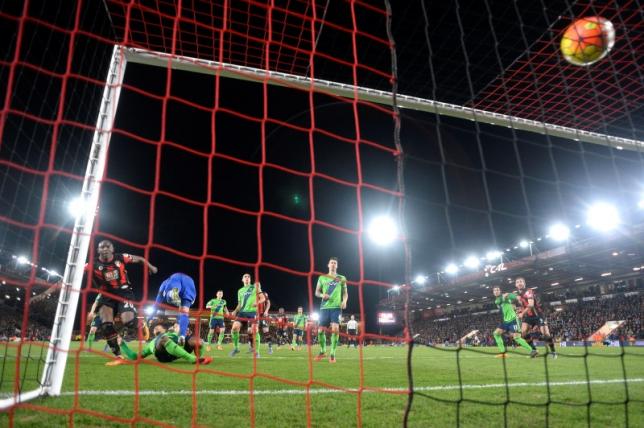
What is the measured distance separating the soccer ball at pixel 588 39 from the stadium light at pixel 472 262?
32963mm

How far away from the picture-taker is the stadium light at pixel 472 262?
36.1 meters

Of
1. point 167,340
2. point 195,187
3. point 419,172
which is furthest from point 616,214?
point 167,340

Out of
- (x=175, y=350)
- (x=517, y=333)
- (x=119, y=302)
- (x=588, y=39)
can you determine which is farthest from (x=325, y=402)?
(x=517, y=333)

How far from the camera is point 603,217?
24109mm

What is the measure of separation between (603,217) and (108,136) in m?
26.9

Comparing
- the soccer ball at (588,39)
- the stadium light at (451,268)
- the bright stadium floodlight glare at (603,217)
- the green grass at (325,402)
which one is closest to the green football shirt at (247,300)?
the green grass at (325,402)

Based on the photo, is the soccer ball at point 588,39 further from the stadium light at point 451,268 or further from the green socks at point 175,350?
the stadium light at point 451,268

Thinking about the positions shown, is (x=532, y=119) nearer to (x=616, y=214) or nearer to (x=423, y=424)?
(x=423, y=424)

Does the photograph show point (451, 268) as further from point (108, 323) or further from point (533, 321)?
point (108, 323)

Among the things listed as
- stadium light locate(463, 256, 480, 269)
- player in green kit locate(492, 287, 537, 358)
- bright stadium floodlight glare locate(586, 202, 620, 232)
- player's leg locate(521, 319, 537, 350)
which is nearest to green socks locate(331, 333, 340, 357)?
player in green kit locate(492, 287, 537, 358)

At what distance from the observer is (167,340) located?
16.4 feet

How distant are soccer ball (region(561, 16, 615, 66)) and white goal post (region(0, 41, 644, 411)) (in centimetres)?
92

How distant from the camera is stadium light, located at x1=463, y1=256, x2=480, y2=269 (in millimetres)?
36106

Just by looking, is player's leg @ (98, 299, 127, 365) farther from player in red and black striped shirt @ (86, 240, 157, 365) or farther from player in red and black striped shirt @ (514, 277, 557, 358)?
player in red and black striped shirt @ (514, 277, 557, 358)
